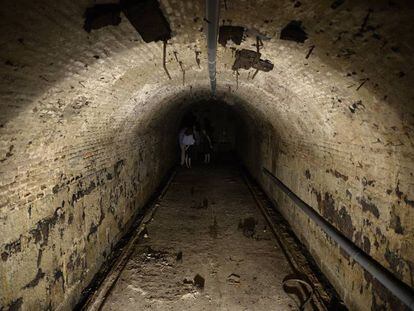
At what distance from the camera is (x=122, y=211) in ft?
21.8

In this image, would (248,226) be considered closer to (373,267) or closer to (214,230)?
(214,230)

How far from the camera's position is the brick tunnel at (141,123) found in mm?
2354

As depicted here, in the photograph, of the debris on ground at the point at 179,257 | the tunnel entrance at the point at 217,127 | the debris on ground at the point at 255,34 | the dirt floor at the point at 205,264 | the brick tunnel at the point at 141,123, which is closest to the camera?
the brick tunnel at the point at 141,123

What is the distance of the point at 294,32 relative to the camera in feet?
8.94

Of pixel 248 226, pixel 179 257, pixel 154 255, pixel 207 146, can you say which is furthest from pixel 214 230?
pixel 207 146

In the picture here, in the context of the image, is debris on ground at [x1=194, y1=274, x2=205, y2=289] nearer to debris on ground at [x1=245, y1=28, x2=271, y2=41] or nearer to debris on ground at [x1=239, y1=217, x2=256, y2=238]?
debris on ground at [x1=239, y1=217, x2=256, y2=238]

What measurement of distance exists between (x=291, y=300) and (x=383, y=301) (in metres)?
1.38

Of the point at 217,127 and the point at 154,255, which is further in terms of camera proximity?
the point at 217,127

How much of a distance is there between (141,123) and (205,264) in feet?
12.4

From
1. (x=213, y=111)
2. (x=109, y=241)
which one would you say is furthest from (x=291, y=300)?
(x=213, y=111)

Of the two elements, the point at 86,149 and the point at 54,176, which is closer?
the point at 54,176

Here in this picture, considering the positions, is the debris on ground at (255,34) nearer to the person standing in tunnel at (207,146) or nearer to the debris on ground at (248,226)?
the debris on ground at (248,226)

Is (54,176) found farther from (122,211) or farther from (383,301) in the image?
(383,301)

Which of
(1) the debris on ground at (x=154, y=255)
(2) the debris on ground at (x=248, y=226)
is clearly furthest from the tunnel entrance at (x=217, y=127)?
(1) the debris on ground at (x=154, y=255)
